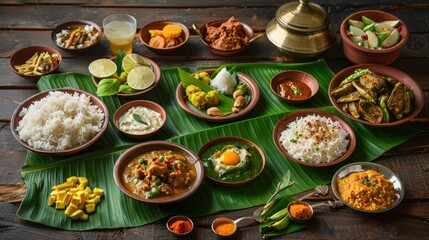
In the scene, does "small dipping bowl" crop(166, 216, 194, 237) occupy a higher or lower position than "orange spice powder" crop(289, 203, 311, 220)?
lower

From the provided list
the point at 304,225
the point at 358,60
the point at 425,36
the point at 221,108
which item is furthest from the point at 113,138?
the point at 425,36

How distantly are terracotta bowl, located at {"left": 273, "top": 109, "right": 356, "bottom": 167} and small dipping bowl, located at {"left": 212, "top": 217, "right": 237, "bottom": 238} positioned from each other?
2.25 ft

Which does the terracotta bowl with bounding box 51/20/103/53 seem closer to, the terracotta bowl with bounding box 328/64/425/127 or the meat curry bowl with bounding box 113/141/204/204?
the meat curry bowl with bounding box 113/141/204/204

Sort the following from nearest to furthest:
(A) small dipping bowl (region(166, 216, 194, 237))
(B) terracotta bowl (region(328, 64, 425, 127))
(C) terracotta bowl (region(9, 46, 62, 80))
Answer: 1. (A) small dipping bowl (region(166, 216, 194, 237))
2. (B) terracotta bowl (region(328, 64, 425, 127))
3. (C) terracotta bowl (region(9, 46, 62, 80))

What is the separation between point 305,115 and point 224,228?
1239 millimetres

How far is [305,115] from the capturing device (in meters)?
3.88

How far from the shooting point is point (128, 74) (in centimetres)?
404

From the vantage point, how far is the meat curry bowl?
3.20 m

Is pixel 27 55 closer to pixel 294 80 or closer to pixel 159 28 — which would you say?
pixel 159 28

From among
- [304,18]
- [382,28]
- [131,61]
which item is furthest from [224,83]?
[382,28]

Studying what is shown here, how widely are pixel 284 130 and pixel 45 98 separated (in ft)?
5.98

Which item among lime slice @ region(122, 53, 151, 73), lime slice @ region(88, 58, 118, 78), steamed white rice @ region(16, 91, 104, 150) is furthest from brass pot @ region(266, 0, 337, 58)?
steamed white rice @ region(16, 91, 104, 150)

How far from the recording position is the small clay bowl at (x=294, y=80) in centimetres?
405

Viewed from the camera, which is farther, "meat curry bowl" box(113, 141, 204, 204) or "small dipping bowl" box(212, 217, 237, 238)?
"meat curry bowl" box(113, 141, 204, 204)
